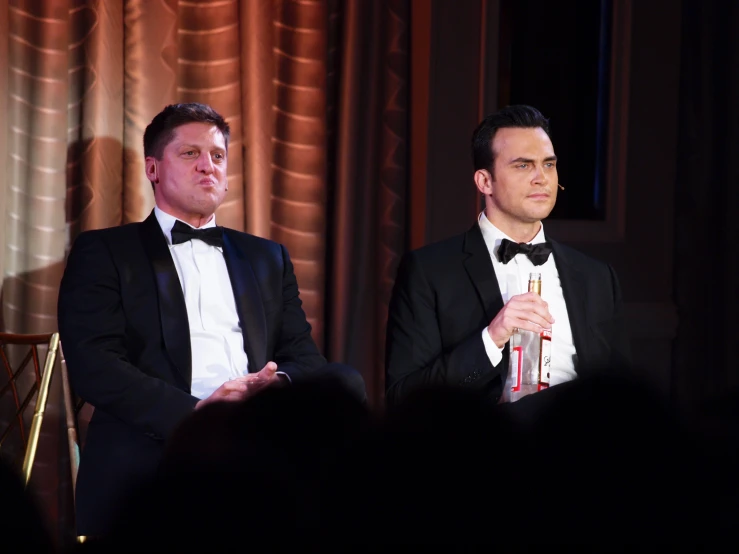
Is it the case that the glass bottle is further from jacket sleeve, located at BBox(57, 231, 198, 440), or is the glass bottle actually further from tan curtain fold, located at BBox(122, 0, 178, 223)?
tan curtain fold, located at BBox(122, 0, 178, 223)

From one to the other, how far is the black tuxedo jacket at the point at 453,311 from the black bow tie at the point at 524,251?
0.16ft

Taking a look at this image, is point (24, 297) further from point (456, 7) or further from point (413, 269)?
point (456, 7)

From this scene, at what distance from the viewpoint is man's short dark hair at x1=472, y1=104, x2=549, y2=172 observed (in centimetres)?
233

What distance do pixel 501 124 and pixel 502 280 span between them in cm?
41

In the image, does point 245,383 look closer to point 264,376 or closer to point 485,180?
point 264,376

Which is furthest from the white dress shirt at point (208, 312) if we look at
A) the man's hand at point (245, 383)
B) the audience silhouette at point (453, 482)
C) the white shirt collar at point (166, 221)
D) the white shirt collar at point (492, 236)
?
the audience silhouette at point (453, 482)

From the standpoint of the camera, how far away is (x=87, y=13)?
2615 mm

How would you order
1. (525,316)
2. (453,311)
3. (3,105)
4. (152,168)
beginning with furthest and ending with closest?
(3,105), (152,168), (453,311), (525,316)

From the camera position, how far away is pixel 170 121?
7.69 ft

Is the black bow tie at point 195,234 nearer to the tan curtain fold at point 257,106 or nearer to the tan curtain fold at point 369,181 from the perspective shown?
the tan curtain fold at point 257,106

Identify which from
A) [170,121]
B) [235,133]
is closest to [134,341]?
[170,121]

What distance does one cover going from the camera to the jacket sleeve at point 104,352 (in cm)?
203

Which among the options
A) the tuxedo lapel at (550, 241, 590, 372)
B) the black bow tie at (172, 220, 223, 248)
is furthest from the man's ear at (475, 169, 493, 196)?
the black bow tie at (172, 220, 223, 248)

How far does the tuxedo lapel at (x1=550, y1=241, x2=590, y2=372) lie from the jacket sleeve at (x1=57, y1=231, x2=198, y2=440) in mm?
969
